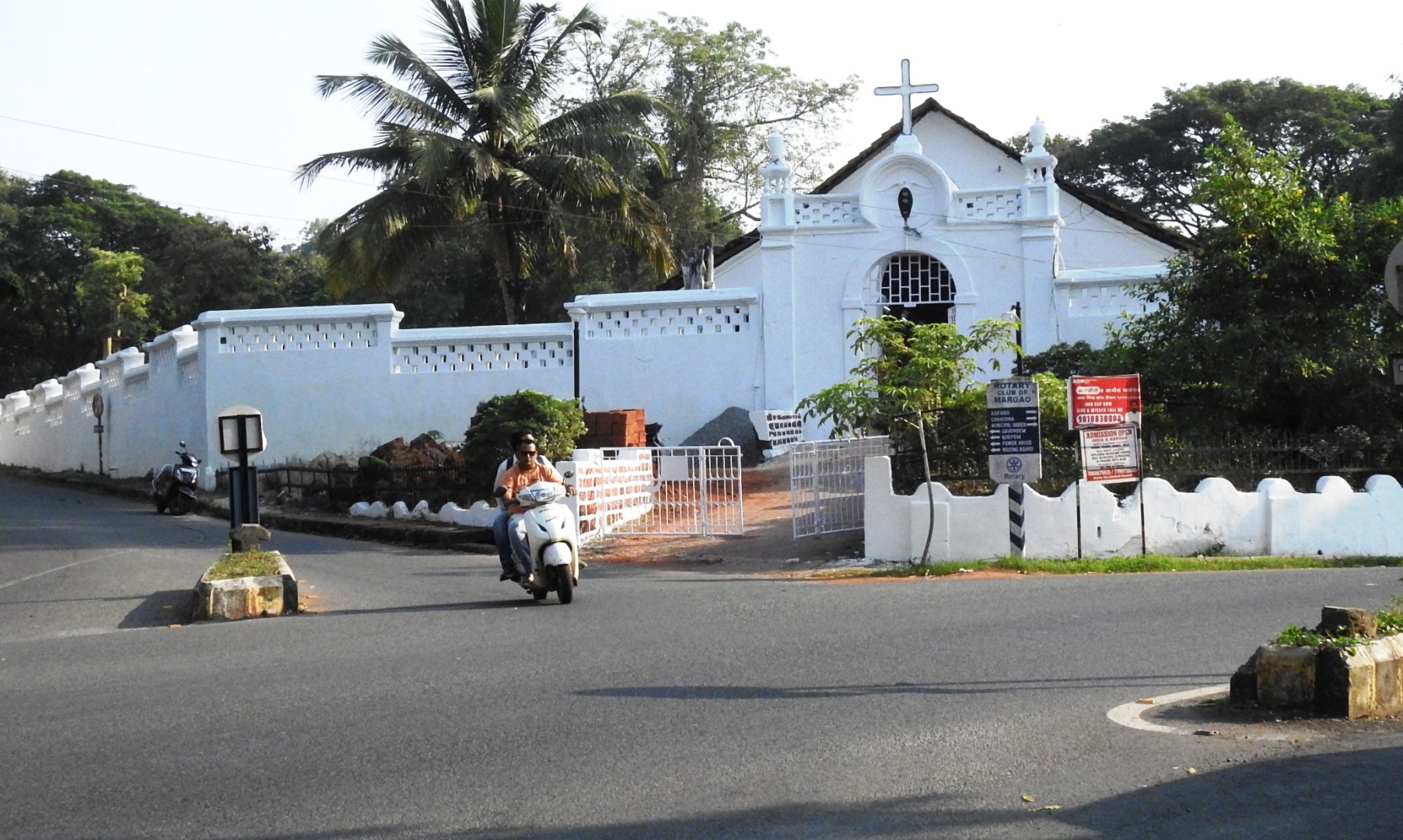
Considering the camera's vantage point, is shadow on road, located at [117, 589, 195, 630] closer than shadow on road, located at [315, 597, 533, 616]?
No

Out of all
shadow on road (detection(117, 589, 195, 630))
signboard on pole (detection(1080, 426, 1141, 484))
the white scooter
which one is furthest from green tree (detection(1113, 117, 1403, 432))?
shadow on road (detection(117, 589, 195, 630))

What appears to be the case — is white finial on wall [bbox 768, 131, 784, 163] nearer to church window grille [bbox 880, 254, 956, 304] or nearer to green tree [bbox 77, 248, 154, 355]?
church window grille [bbox 880, 254, 956, 304]

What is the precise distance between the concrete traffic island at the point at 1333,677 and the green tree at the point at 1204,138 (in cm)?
3578

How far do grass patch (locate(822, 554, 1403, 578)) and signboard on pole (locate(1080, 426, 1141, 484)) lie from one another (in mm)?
916

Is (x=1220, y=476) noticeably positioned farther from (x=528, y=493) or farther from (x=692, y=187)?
(x=692, y=187)

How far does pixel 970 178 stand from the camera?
1239 inches

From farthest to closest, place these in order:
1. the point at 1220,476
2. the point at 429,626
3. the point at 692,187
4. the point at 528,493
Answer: the point at 692,187, the point at 1220,476, the point at 528,493, the point at 429,626

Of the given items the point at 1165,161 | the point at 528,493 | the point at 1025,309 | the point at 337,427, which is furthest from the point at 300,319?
the point at 1165,161

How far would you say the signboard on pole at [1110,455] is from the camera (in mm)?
15664

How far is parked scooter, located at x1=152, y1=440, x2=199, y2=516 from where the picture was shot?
25.3 m

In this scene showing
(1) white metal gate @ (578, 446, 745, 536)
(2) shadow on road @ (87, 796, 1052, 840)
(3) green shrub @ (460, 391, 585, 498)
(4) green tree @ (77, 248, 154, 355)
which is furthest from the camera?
(4) green tree @ (77, 248, 154, 355)

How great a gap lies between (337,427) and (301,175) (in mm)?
4532

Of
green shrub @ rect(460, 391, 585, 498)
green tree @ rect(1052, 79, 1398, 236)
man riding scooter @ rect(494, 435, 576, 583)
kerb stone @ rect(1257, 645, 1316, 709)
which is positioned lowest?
kerb stone @ rect(1257, 645, 1316, 709)

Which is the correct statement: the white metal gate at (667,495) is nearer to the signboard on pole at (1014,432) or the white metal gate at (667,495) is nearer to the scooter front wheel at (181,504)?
the signboard on pole at (1014,432)
